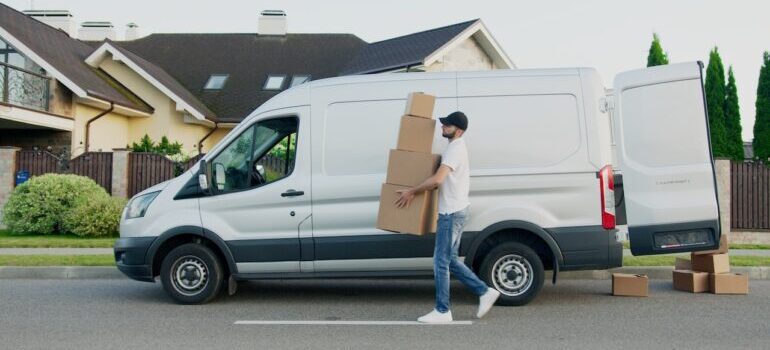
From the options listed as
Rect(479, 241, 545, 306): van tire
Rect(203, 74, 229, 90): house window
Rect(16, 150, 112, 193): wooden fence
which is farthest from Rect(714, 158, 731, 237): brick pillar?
Rect(203, 74, 229, 90): house window

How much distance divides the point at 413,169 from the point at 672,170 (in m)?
2.71

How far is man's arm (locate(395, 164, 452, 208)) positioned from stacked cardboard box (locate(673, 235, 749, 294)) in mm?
3743

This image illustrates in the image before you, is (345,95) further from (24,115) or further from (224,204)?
(24,115)

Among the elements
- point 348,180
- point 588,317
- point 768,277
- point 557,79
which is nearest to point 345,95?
point 348,180

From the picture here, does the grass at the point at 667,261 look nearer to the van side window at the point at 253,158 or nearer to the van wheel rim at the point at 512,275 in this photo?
the van wheel rim at the point at 512,275

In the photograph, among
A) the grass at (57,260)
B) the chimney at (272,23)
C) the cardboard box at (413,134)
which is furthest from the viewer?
the chimney at (272,23)

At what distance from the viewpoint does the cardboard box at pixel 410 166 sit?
6.84 m

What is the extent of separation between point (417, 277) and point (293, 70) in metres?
20.5

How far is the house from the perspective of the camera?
2014 cm

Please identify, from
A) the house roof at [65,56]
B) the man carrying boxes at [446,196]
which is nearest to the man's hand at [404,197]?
the man carrying boxes at [446,196]

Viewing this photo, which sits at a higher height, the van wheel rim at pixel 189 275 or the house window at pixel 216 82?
the house window at pixel 216 82

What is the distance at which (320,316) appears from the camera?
7.14 metres

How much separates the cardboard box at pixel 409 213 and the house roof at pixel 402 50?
14.4 m

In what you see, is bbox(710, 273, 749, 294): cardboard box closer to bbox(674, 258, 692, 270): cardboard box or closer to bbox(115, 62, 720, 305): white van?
bbox(674, 258, 692, 270): cardboard box
